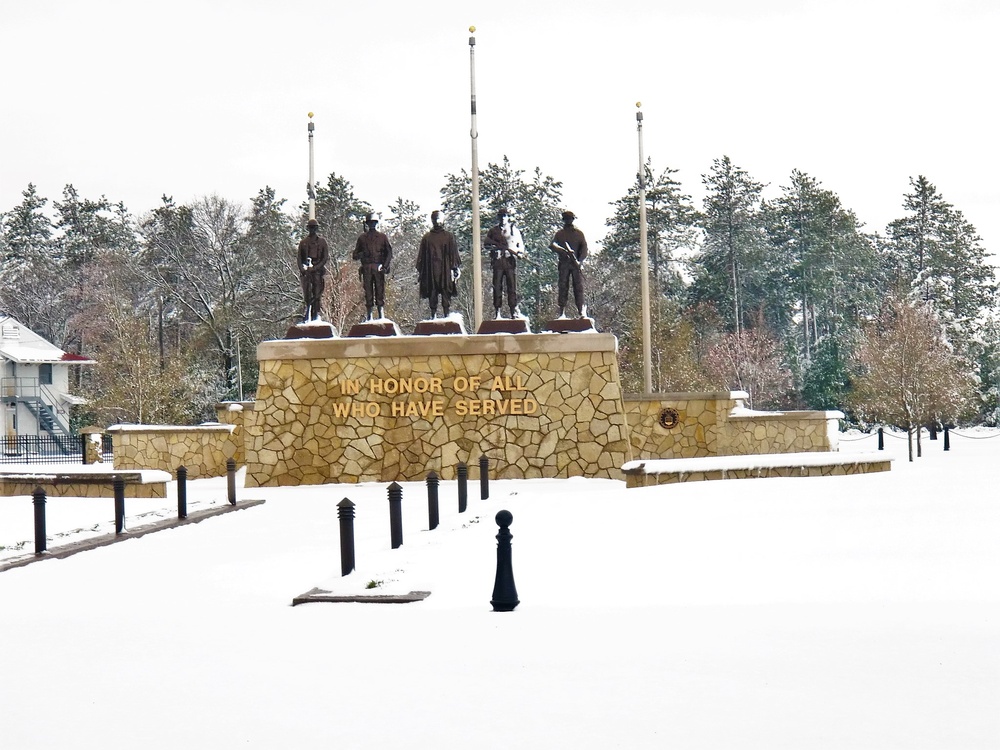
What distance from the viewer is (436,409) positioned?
898 inches

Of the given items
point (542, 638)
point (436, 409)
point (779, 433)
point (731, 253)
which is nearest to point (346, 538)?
point (542, 638)

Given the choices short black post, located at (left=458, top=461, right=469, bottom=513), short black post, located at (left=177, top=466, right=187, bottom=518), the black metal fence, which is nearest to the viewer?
short black post, located at (left=177, top=466, right=187, bottom=518)

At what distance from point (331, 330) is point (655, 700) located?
18.4 meters

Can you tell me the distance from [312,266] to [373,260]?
1.36 meters

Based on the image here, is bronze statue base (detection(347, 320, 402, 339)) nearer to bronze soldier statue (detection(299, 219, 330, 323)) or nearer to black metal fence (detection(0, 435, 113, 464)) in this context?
bronze soldier statue (detection(299, 219, 330, 323))

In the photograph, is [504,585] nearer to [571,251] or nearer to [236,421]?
[571,251]

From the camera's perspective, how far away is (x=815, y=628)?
25.8ft

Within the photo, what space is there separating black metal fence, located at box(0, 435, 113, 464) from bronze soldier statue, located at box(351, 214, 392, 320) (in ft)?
62.7

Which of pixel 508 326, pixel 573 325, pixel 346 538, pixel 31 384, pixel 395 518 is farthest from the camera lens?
pixel 31 384

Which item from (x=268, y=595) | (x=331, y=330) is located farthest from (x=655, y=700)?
(x=331, y=330)

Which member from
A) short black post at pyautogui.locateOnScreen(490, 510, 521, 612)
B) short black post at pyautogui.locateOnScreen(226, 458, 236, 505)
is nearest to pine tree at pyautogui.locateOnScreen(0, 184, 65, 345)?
short black post at pyautogui.locateOnScreen(226, 458, 236, 505)

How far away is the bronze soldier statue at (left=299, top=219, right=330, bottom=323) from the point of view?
24.0 m

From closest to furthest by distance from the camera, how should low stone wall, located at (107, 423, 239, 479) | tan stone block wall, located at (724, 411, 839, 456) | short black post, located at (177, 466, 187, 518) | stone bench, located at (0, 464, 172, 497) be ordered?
short black post, located at (177, 466, 187, 518) < stone bench, located at (0, 464, 172, 497) < low stone wall, located at (107, 423, 239, 479) < tan stone block wall, located at (724, 411, 839, 456)

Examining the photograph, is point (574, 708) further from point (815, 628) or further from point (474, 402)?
point (474, 402)
